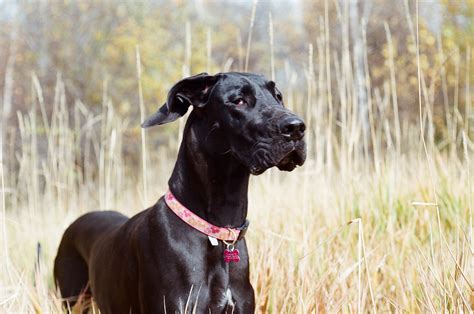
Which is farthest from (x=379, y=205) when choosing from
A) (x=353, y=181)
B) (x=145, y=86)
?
(x=145, y=86)

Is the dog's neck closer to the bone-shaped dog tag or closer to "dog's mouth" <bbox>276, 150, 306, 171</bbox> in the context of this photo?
the bone-shaped dog tag

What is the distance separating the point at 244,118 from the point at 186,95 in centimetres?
39

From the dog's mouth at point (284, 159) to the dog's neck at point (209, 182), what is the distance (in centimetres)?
22

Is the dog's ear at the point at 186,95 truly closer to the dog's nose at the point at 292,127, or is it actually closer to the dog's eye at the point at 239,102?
the dog's eye at the point at 239,102

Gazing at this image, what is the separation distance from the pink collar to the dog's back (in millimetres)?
1083

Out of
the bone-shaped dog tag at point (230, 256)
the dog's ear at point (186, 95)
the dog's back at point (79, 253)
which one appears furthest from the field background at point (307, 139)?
the dog's ear at point (186, 95)

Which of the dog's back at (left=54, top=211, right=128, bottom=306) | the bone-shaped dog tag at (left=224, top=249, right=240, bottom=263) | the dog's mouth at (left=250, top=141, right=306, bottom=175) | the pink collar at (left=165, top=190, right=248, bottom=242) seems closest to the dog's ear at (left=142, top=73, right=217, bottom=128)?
the pink collar at (left=165, top=190, right=248, bottom=242)

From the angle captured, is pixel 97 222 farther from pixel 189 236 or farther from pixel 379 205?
pixel 379 205

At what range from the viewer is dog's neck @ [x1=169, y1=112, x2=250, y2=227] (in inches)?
105

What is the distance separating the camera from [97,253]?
3.37 meters

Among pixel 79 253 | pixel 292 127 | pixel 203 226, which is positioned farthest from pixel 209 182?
pixel 79 253

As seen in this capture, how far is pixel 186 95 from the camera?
280 cm

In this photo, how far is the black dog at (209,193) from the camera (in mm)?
2453

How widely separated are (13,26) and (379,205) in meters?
9.33
